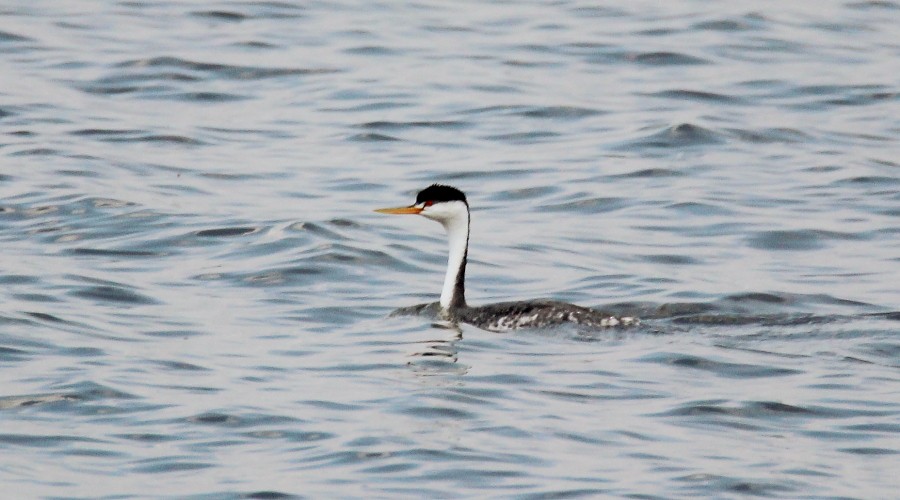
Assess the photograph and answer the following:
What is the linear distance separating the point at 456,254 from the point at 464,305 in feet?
1.54

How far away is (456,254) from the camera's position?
13492 millimetres

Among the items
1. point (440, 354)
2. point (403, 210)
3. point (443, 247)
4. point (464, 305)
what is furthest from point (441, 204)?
point (443, 247)

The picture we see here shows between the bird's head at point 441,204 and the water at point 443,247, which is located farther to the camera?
the bird's head at point 441,204

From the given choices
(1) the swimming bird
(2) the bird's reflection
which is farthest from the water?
(1) the swimming bird

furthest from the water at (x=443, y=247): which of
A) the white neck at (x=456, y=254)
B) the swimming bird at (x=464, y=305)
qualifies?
the white neck at (x=456, y=254)

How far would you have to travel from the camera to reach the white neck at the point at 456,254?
1332cm

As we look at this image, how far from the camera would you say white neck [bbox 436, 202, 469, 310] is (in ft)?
43.7

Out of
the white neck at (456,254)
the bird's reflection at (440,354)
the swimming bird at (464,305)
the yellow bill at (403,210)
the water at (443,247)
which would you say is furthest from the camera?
the white neck at (456,254)

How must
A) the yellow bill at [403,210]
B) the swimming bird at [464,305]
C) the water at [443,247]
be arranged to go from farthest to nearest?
1. the yellow bill at [403,210]
2. the swimming bird at [464,305]
3. the water at [443,247]

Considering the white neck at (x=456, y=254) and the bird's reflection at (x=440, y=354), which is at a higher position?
the white neck at (x=456, y=254)

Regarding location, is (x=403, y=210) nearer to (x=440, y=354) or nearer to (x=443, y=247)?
(x=440, y=354)

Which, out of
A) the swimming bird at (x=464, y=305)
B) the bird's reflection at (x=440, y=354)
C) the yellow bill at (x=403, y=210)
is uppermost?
the yellow bill at (x=403, y=210)

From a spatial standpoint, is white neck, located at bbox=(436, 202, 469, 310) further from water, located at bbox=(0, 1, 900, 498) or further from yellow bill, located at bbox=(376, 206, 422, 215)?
water, located at bbox=(0, 1, 900, 498)

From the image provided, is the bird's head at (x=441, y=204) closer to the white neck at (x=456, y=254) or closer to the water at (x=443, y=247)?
the white neck at (x=456, y=254)
